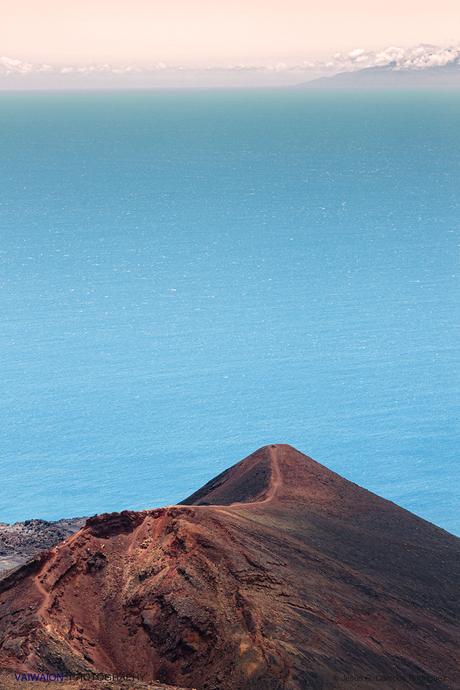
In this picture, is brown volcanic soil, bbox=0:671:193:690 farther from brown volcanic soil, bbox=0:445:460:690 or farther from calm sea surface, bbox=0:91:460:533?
calm sea surface, bbox=0:91:460:533

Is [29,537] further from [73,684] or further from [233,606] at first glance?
[73,684]

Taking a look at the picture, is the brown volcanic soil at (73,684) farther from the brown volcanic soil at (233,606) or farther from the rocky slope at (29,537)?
the rocky slope at (29,537)

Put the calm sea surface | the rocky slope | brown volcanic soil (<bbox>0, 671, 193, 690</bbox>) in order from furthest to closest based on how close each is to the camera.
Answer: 1. the calm sea surface
2. the rocky slope
3. brown volcanic soil (<bbox>0, 671, 193, 690</bbox>)

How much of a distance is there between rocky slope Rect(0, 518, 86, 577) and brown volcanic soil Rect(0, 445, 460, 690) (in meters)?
10.3

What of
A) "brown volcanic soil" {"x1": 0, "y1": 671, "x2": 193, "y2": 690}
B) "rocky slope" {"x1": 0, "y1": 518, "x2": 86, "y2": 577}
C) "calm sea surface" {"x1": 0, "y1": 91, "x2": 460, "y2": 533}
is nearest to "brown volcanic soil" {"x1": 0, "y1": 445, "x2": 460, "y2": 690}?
"brown volcanic soil" {"x1": 0, "y1": 671, "x2": 193, "y2": 690}

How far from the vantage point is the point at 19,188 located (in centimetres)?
12888

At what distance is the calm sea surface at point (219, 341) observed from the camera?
2044 inches

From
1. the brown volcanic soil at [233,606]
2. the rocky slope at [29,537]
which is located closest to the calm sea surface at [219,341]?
the rocky slope at [29,537]

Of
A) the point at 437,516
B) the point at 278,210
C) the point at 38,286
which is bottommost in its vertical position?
the point at 437,516

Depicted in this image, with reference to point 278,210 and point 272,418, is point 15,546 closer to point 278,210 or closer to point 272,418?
point 272,418

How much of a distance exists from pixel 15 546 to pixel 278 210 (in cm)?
7927

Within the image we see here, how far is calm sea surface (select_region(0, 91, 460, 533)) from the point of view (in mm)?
51906

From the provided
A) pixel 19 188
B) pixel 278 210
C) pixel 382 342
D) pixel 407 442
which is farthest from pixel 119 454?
pixel 19 188

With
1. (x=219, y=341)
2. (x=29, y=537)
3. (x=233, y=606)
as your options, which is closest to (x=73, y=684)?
(x=233, y=606)
